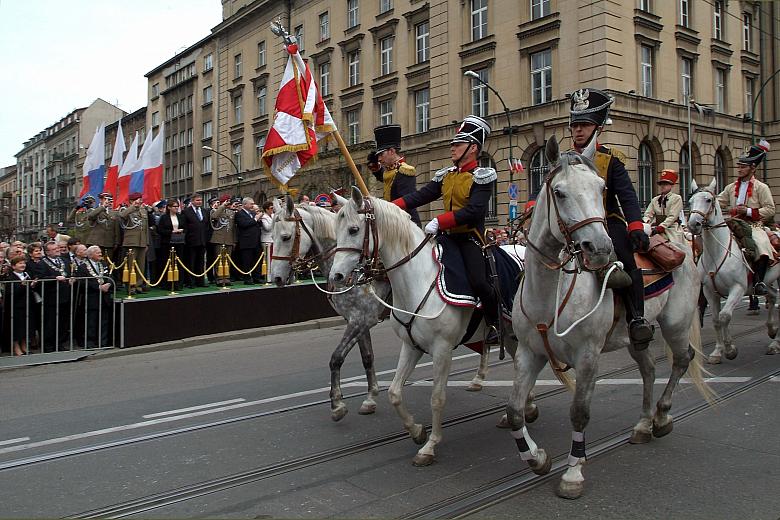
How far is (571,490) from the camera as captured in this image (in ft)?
14.3

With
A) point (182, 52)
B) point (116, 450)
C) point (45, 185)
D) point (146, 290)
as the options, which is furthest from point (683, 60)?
point (45, 185)

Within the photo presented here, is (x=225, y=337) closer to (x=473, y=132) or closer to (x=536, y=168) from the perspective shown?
(x=473, y=132)

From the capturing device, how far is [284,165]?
906cm

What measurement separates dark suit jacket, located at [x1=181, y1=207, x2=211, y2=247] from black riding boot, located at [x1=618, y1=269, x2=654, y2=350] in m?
12.5

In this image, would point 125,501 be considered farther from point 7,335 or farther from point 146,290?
point 146,290

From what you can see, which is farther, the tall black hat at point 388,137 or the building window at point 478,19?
the building window at point 478,19

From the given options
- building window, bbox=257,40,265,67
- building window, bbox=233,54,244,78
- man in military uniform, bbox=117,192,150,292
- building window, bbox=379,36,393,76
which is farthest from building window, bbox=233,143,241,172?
man in military uniform, bbox=117,192,150,292

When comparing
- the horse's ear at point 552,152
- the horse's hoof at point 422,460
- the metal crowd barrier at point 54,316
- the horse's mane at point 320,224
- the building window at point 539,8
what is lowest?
the horse's hoof at point 422,460

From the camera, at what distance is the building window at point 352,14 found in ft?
134

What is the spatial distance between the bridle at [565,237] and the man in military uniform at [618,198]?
82 cm

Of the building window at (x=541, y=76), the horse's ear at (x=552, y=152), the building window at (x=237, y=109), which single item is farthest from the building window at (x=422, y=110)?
the horse's ear at (x=552, y=152)

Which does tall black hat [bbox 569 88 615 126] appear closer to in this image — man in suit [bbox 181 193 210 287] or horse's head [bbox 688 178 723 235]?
horse's head [bbox 688 178 723 235]

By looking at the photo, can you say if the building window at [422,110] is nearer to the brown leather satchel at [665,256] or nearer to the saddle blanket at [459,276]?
the saddle blanket at [459,276]

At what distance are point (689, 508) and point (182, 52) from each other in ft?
210
